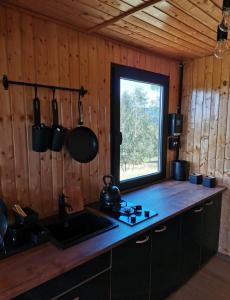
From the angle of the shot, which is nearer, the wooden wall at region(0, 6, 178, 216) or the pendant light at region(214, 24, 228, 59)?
the pendant light at region(214, 24, 228, 59)

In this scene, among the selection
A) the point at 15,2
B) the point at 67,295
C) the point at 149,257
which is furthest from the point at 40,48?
the point at 149,257

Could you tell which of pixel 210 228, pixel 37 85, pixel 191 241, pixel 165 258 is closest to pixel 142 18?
pixel 37 85

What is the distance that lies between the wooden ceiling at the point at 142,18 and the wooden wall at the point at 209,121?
0.49 m

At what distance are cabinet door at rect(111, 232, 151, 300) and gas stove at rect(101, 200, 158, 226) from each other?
0.13 m

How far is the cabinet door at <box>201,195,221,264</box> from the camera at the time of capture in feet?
7.59

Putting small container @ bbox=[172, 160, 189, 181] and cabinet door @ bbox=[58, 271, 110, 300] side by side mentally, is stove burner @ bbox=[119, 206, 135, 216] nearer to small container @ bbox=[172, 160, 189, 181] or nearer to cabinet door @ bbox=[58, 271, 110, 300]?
cabinet door @ bbox=[58, 271, 110, 300]

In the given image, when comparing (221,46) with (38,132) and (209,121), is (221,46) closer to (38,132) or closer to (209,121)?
(38,132)

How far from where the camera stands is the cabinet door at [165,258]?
5.77 feet

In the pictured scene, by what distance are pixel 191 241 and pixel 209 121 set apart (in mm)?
1313

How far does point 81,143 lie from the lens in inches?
73.3

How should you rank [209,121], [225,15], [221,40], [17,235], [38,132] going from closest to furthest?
[225,15]
[221,40]
[17,235]
[38,132]
[209,121]

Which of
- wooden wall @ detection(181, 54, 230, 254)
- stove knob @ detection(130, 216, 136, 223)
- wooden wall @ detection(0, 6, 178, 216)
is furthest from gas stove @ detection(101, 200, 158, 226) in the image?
wooden wall @ detection(181, 54, 230, 254)

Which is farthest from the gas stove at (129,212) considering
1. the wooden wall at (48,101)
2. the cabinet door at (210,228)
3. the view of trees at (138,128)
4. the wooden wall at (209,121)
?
the wooden wall at (209,121)

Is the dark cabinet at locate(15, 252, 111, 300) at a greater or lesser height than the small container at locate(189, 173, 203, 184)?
lesser
